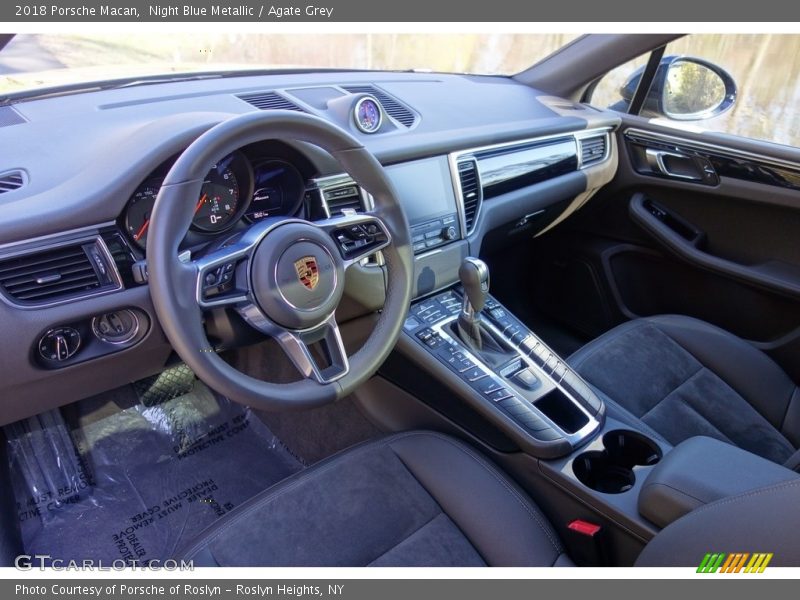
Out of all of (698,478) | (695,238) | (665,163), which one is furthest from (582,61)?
(698,478)

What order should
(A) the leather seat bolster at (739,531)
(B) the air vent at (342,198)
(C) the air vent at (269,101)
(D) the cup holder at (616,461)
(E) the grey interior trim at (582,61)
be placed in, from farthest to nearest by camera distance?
(E) the grey interior trim at (582,61)
(C) the air vent at (269,101)
(D) the cup holder at (616,461)
(B) the air vent at (342,198)
(A) the leather seat bolster at (739,531)

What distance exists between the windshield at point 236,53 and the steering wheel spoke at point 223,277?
2.43 feet

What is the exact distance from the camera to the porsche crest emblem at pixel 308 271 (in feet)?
4.00

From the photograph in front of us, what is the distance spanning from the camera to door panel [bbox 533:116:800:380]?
2154 millimetres

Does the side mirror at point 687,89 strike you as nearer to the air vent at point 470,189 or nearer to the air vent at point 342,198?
the air vent at point 470,189

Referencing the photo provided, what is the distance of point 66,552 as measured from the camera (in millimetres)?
1721

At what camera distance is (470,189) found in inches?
74.9

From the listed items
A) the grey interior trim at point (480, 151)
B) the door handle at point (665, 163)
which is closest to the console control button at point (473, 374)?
the grey interior trim at point (480, 151)

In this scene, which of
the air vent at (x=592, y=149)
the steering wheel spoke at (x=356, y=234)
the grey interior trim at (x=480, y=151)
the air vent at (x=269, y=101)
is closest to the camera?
the steering wheel spoke at (x=356, y=234)

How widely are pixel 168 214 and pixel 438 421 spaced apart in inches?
36.3

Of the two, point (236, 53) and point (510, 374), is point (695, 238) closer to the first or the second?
point (510, 374)

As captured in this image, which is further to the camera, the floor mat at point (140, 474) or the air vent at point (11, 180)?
the floor mat at point (140, 474)

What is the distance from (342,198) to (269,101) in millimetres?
437

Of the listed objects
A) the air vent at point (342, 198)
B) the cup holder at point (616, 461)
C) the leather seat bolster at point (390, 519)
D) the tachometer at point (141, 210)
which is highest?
the tachometer at point (141, 210)
